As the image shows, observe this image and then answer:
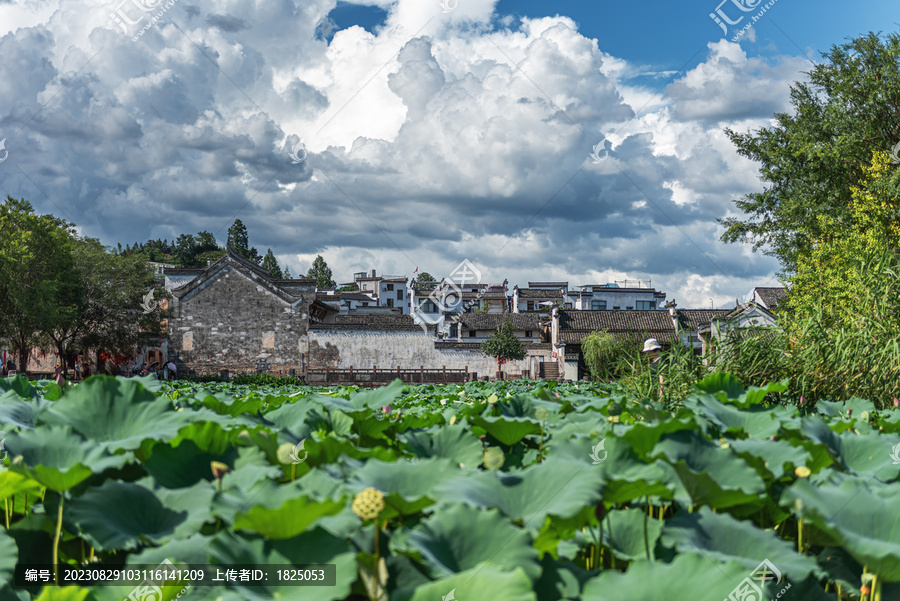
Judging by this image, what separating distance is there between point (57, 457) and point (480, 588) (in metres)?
1.03

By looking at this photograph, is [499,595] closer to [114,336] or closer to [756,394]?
[756,394]

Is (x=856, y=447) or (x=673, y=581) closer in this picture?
(x=673, y=581)

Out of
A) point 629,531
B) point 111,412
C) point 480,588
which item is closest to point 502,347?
point 111,412

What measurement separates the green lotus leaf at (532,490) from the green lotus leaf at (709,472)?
184 mm

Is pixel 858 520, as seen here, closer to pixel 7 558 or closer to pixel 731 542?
pixel 731 542

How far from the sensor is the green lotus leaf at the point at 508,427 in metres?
1.91

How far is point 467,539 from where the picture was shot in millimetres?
1099

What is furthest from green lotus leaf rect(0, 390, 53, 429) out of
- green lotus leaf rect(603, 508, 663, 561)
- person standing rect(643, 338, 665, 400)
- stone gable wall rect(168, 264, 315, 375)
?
stone gable wall rect(168, 264, 315, 375)

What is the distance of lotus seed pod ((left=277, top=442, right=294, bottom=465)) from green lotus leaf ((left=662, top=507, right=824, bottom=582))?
2.86 feet

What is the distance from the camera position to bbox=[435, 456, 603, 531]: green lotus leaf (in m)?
1.16

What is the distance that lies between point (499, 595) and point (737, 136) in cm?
2687

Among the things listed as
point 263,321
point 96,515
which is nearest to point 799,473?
point 96,515

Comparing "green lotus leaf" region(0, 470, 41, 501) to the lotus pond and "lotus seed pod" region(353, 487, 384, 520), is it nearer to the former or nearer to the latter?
the lotus pond

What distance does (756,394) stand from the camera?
8.34 feet
